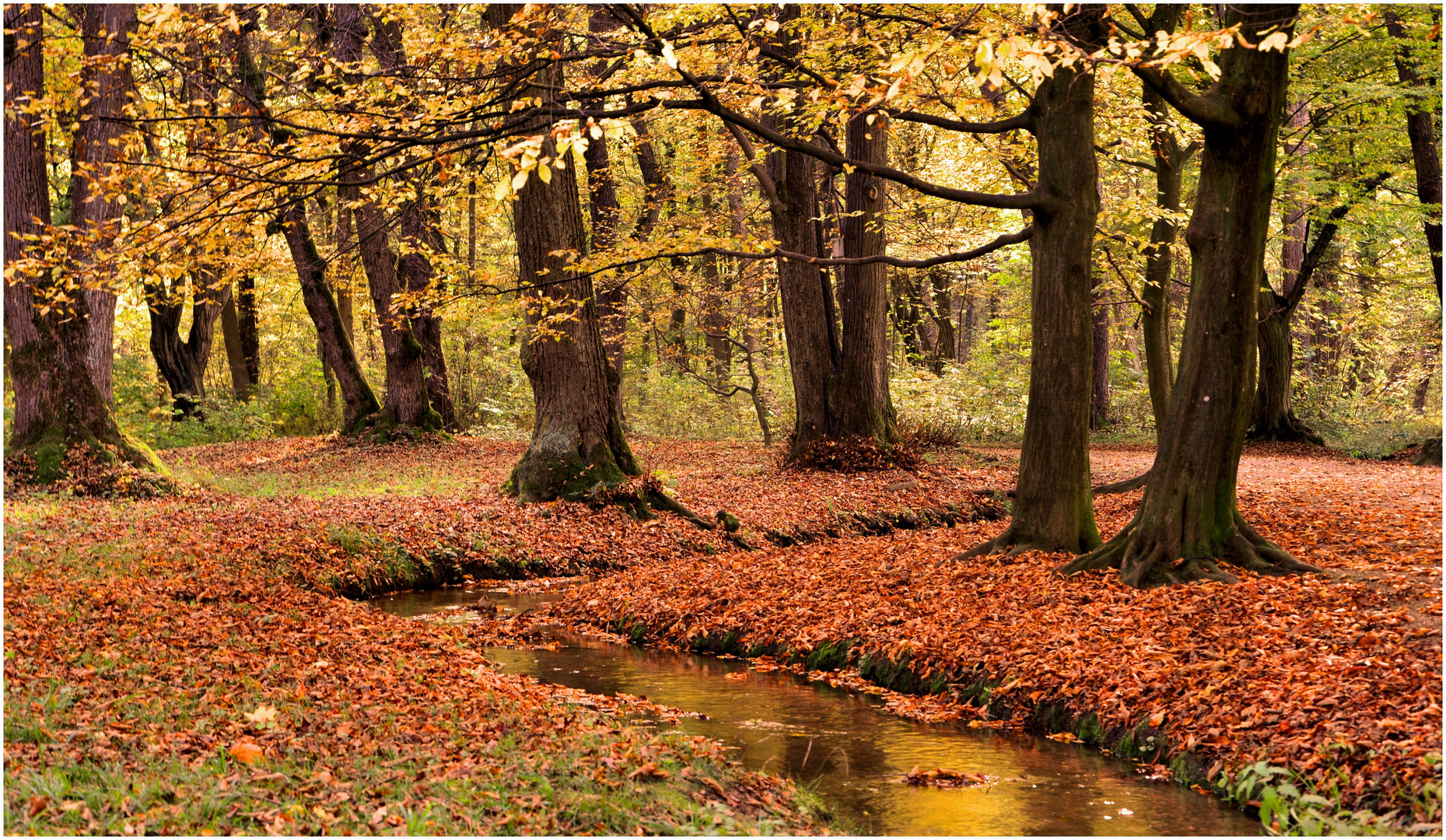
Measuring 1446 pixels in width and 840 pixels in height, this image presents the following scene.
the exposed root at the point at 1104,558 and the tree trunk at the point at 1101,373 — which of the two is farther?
the tree trunk at the point at 1101,373

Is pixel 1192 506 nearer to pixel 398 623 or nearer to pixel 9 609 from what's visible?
pixel 398 623

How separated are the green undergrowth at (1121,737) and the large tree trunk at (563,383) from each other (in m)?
4.08

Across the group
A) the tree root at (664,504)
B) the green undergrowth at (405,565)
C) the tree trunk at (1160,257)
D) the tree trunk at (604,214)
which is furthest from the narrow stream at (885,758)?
Result: the tree trunk at (604,214)

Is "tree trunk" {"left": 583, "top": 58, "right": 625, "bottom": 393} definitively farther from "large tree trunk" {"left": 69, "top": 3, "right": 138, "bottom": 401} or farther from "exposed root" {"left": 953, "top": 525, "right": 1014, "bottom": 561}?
"exposed root" {"left": 953, "top": 525, "right": 1014, "bottom": 561}

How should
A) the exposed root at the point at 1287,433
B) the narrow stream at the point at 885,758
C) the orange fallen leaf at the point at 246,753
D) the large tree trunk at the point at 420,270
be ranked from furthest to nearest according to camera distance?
1. the exposed root at the point at 1287,433
2. the large tree trunk at the point at 420,270
3. the narrow stream at the point at 885,758
4. the orange fallen leaf at the point at 246,753

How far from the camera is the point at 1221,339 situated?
823cm

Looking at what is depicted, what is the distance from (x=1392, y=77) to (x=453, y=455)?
17909mm

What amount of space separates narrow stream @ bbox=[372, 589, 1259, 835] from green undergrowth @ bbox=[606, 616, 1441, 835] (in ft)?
0.49

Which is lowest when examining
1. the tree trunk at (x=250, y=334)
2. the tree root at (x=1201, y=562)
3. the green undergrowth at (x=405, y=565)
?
the green undergrowth at (x=405, y=565)

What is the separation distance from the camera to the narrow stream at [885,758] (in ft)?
16.5

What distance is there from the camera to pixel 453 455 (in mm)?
19672

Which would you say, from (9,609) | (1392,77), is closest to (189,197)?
(9,609)

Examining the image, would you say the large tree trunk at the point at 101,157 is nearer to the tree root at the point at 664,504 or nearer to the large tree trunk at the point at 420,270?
the large tree trunk at the point at 420,270

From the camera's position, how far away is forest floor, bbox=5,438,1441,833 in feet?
14.3
